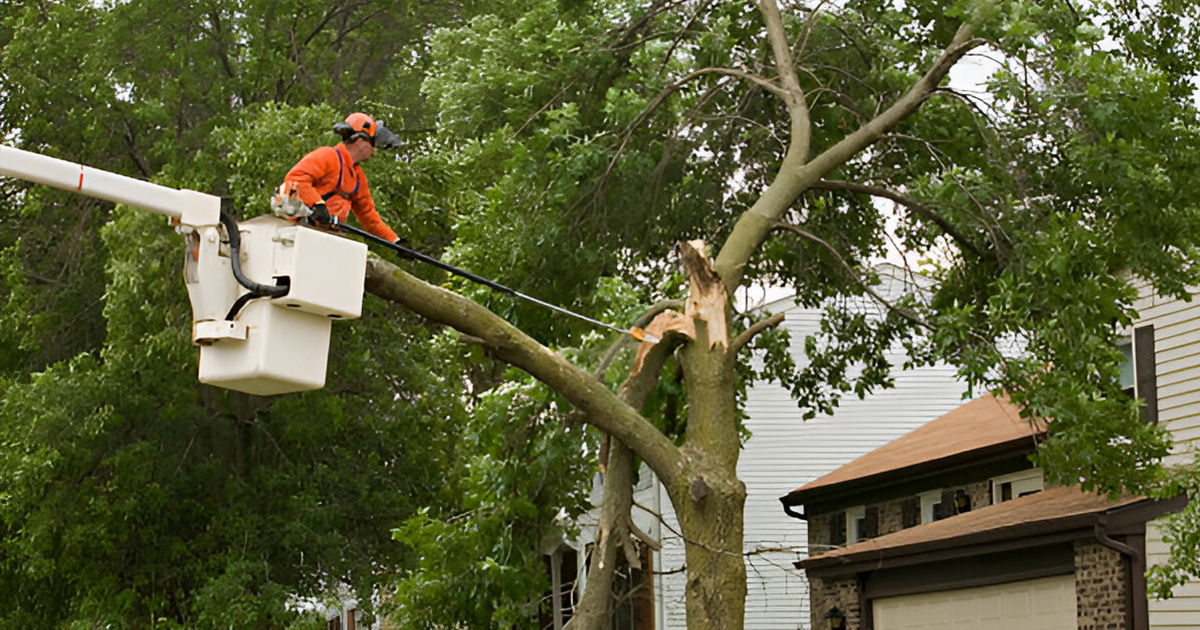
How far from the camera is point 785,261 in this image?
17.0 metres

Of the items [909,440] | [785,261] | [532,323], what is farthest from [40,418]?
[909,440]

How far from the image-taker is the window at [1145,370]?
1950cm

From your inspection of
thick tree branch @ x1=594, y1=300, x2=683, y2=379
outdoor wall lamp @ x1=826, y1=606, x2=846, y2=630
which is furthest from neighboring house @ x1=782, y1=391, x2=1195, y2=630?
thick tree branch @ x1=594, y1=300, x2=683, y2=379

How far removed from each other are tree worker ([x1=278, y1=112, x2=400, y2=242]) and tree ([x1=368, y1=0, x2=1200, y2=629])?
48 cm

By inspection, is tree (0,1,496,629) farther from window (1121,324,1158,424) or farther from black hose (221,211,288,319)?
black hose (221,211,288,319)

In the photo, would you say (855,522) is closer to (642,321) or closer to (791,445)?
(791,445)

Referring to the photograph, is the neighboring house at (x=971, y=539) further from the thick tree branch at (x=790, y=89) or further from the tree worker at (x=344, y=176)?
the tree worker at (x=344, y=176)

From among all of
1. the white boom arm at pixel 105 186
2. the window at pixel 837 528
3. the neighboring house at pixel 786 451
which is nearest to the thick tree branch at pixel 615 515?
the white boom arm at pixel 105 186

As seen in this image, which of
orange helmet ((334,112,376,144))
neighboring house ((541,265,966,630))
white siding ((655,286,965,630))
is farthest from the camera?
white siding ((655,286,965,630))

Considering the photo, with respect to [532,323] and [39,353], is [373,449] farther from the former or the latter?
[532,323]

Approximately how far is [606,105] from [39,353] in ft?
44.1

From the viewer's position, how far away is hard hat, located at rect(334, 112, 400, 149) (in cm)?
934

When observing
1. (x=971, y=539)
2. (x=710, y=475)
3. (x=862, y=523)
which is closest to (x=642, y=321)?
(x=710, y=475)

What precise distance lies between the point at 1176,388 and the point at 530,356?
420 inches
